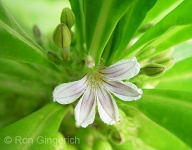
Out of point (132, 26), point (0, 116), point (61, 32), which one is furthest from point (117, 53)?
point (0, 116)

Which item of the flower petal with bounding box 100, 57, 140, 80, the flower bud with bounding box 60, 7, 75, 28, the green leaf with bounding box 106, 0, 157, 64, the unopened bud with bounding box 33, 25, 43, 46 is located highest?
the unopened bud with bounding box 33, 25, 43, 46

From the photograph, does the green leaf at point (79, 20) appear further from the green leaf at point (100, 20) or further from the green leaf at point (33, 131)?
the green leaf at point (33, 131)

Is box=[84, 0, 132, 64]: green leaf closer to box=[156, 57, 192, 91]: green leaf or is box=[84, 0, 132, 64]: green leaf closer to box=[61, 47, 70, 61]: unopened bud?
box=[61, 47, 70, 61]: unopened bud

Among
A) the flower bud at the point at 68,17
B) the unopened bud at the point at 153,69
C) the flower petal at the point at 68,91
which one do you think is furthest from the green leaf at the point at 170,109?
the flower bud at the point at 68,17

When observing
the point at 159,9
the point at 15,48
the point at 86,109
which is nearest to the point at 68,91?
the point at 86,109

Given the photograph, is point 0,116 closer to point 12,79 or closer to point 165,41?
point 12,79

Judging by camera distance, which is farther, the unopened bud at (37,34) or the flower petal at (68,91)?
the unopened bud at (37,34)

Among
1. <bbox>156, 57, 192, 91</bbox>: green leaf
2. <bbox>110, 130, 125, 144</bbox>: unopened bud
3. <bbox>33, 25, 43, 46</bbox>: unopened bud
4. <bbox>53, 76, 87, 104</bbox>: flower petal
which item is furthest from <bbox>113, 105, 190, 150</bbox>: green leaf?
<bbox>33, 25, 43, 46</bbox>: unopened bud
